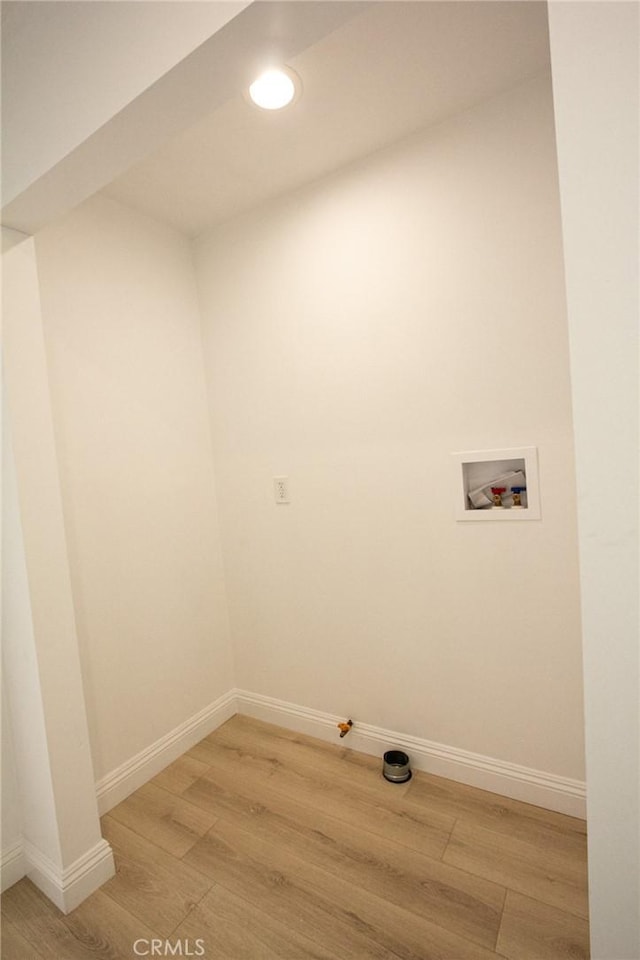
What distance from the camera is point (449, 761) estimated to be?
180 cm

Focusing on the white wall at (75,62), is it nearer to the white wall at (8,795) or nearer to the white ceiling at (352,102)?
the white ceiling at (352,102)

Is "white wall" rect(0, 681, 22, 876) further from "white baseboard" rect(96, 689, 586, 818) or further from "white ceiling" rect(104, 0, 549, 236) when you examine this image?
"white ceiling" rect(104, 0, 549, 236)

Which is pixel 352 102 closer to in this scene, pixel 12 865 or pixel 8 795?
pixel 8 795

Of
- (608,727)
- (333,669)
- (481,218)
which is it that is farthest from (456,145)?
(333,669)

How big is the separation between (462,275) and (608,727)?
4.91ft

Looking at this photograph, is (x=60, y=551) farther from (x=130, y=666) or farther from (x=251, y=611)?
(x=251, y=611)

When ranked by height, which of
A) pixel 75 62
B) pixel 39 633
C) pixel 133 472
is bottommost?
pixel 39 633

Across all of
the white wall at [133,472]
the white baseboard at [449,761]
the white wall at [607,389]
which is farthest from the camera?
the white wall at [133,472]

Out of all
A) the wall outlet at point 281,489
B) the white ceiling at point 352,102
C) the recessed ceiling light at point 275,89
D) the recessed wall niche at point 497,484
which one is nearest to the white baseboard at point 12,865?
the wall outlet at point 281,489

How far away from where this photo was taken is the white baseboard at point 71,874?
138 centimetres

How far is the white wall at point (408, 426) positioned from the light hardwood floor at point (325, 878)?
277 mm

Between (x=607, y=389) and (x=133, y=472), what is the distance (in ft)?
6.02

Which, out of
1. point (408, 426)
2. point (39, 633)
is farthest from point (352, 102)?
point (39, 633)

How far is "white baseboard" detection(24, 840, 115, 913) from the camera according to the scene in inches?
54.1
